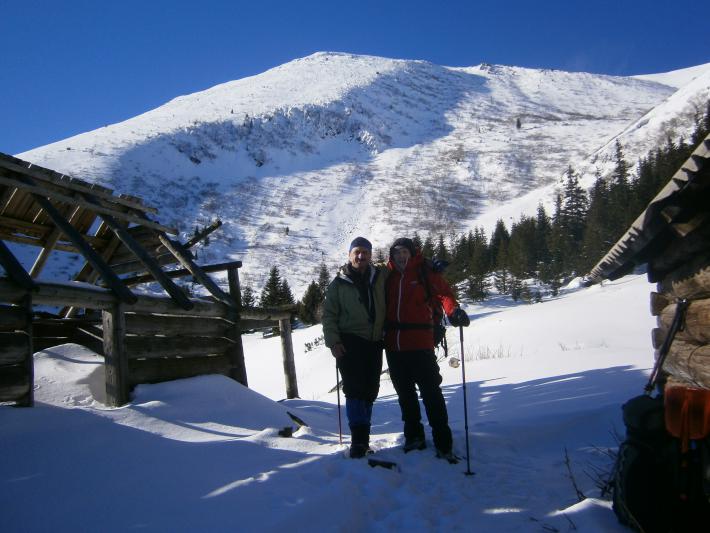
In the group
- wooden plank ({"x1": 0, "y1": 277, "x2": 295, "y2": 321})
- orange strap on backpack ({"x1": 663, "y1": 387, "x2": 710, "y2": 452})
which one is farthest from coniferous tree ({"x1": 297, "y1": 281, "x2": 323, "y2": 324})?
orange strap on backpack ({"x1": 663, "y1": 387, "x2": 710, "y2": 452})

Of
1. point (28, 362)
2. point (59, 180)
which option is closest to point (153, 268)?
point (59, 180)

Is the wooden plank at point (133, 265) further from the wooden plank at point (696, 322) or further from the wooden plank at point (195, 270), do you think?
the wooden plank at point (696, 322)

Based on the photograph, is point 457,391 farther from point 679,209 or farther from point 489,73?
point 489,73

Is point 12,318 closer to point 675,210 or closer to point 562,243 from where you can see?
point 675,210

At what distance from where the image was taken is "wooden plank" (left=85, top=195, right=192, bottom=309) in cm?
511

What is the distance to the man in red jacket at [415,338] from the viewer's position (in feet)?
13.2

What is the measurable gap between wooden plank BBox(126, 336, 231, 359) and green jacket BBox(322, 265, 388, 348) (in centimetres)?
209

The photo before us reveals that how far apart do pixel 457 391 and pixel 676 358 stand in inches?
209

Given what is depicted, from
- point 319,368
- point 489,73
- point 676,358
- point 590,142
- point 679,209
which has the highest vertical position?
point 489,73

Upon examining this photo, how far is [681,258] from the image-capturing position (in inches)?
150

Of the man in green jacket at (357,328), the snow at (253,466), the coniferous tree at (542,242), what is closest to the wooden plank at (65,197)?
the snow at (253,466)

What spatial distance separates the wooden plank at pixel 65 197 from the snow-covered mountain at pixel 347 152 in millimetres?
41597

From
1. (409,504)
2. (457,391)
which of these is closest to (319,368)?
(457,391)

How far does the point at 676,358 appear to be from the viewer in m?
4.04
